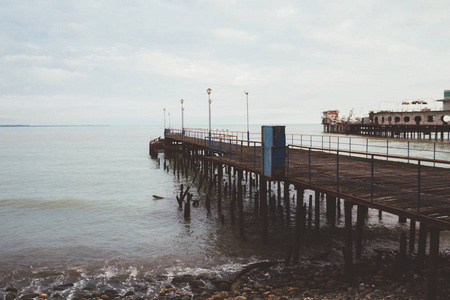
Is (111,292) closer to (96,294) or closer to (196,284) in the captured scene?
(96,294)

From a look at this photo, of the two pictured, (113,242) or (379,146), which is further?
(379,146)

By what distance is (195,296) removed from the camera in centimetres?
914

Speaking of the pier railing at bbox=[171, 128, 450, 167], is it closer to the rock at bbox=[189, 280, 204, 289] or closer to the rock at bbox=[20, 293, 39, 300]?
the rock at bbox=[189, 280, 204, 289]

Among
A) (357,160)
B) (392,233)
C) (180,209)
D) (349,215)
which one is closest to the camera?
(349,215)

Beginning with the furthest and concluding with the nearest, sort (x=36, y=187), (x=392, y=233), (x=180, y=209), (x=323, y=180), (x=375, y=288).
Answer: (x=36, y=187) → (x=180, y=209) → (x=392, y=233) → (x=323, y=180) → (x=375, y=288)

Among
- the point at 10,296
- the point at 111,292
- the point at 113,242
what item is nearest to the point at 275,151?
the point at 111,292

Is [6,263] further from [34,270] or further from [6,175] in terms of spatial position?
[6,175]

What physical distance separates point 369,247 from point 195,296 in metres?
6.66

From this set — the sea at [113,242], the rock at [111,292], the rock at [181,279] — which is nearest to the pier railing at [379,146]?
the sea at [113,242]

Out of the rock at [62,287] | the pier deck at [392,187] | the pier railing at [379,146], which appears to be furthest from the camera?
the pier railing at [379,146]

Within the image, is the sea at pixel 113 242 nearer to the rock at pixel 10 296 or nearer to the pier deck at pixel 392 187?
the rock at pixel 10 296

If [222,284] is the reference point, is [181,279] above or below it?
below

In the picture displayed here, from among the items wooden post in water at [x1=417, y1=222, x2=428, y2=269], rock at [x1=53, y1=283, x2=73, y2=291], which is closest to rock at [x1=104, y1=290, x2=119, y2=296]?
rock at [x1=53, y1=283, x2=73, y2=291]

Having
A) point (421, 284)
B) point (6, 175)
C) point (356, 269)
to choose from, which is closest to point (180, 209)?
point (356, 269)
